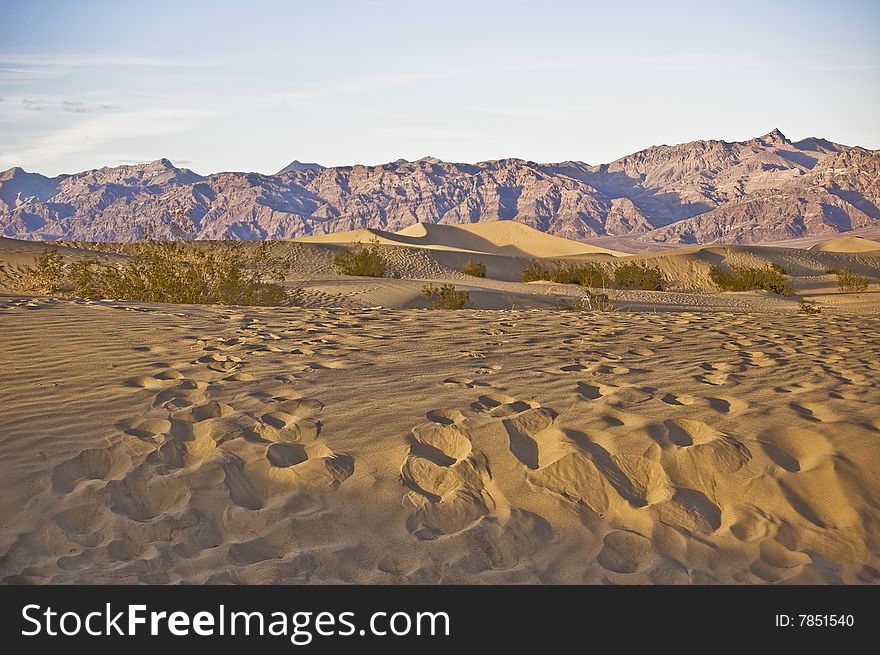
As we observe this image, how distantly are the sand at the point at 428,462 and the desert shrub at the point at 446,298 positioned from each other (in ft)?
39.6

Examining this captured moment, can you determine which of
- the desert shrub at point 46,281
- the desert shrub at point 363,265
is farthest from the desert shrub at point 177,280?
the desert shrub at point 363,265

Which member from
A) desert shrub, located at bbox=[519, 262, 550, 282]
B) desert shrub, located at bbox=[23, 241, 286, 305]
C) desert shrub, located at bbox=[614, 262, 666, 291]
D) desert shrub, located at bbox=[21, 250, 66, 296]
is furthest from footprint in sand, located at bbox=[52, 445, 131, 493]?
desert shrub, located at bbox=[519, 262, 550, 282]

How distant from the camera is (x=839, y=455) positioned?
196 inches

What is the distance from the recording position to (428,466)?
15.9 ft

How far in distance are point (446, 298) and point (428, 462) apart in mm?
15733

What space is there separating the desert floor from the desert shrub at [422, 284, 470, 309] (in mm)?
12453

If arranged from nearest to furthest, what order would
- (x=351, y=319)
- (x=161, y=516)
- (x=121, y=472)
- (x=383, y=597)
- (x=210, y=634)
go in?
1. (x=210, y=634)
2. (x=383, y=597)
3. (x=161, y=516)
4. (x=121, y=472)
5. (x=351, y=319)

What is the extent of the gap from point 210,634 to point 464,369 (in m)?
3.72

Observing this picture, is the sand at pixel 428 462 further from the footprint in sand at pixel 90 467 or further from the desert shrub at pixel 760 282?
the desert shrub at pixel 760 282

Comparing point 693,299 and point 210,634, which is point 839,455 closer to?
point 210,634

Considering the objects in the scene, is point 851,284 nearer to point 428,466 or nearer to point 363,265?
point 363,265

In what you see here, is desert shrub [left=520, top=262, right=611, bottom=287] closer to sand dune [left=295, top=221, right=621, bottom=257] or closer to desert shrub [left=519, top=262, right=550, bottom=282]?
desert shrub [left=519, top=262, right=550, bottom=282]

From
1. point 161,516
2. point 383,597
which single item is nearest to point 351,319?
point 161,516

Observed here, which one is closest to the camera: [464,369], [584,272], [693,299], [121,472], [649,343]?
[121,472]
